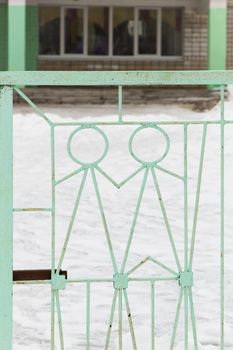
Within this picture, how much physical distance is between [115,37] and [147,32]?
2.87 ft

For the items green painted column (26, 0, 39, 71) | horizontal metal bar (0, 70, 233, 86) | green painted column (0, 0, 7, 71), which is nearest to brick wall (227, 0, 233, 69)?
green painted column (26, 0, 39, 71)

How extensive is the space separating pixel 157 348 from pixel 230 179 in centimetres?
619

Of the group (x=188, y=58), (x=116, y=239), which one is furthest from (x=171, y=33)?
(x=116, y=239)

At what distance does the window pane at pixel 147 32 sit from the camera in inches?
947

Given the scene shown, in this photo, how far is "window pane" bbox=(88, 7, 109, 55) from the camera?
24.0 meters

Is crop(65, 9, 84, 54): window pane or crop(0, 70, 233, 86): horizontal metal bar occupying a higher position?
crop(65, 9, 84, 54): window pane

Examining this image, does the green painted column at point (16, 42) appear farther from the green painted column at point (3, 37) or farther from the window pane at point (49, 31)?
the window pane at point (49, 31)

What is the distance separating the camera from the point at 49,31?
2388 cm

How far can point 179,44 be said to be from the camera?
2428cm

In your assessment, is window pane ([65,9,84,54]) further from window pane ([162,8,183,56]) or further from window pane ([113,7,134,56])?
window pane ([162,8,183,56])

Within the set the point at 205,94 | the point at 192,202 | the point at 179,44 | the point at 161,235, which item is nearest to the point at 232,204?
the point at 192,202

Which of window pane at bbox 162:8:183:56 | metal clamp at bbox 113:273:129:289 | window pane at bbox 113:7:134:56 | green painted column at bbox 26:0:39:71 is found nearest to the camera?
metal clamp at bbox 113:273:129:289

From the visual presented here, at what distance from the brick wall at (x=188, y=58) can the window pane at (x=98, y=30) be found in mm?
336

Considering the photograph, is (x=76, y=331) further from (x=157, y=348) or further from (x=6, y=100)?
(x=6, y=100)
